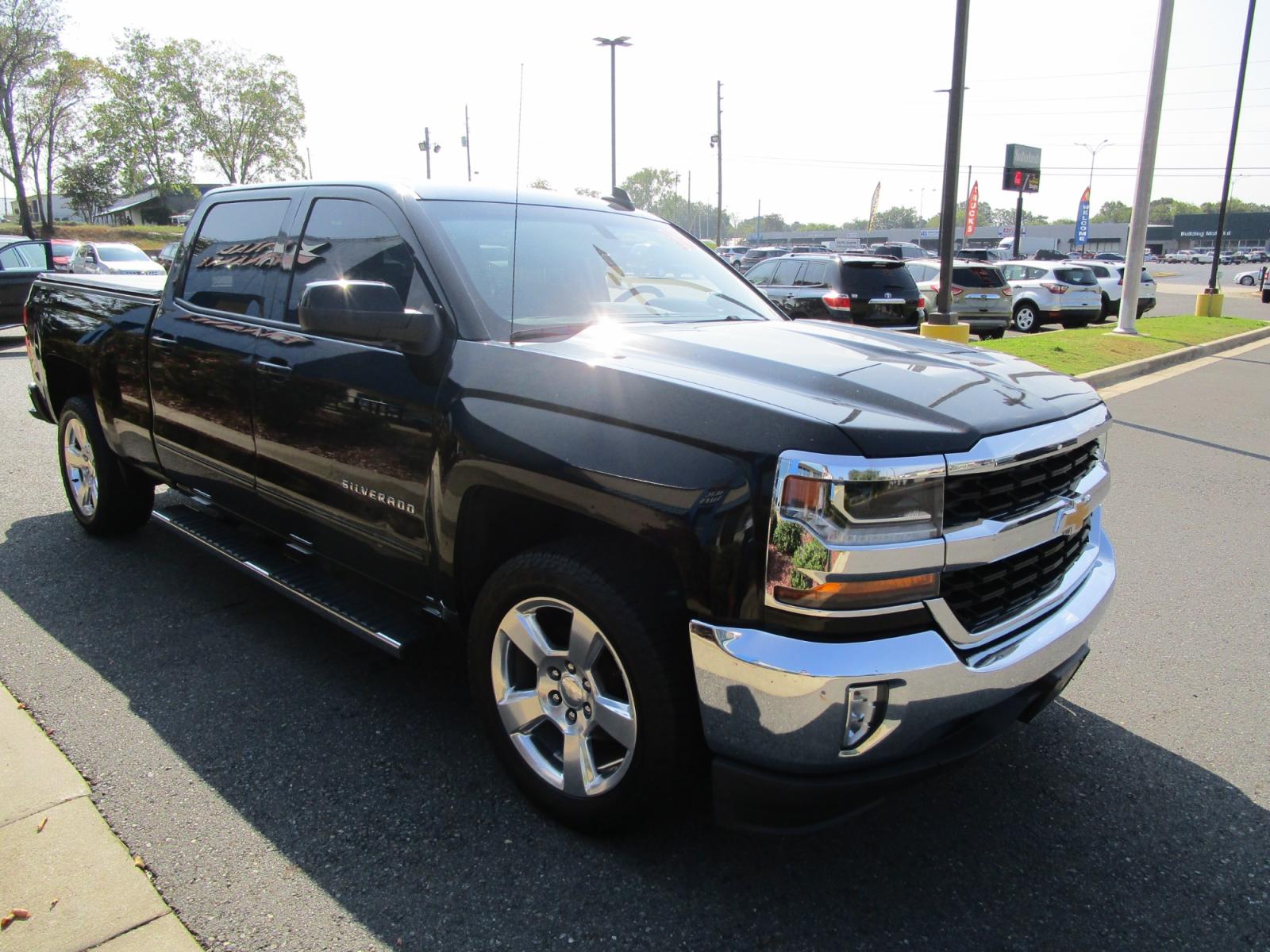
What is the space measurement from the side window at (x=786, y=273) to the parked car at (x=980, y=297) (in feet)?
21.4

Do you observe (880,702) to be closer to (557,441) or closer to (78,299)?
(557,441)

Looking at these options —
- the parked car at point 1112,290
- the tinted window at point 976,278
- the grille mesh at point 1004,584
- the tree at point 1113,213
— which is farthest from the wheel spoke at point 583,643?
the tree at point 1113,213

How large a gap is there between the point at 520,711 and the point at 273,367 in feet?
5.56

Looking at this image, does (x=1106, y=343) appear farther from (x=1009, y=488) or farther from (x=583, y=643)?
(x=583, y=643)

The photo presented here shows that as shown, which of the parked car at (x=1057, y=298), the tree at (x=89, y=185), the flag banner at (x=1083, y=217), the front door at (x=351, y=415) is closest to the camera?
the front door at (x=351, y=415)

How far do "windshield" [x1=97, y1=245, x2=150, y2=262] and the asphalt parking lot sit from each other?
60.3 ft

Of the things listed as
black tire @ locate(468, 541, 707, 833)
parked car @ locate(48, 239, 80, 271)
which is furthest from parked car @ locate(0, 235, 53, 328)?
black tire @ locate(468, 541, 707, 833)

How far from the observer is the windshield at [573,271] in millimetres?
3002

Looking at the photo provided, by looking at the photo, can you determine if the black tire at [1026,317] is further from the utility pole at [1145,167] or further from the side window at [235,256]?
the side window at [235,256]

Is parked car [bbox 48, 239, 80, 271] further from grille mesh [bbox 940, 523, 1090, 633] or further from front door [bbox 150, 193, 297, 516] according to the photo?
grille mesh [bbox 940, 523, 1090, 633]

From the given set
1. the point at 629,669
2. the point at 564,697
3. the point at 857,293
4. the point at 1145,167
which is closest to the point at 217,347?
the point at 564,697

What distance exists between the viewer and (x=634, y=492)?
2.25 m

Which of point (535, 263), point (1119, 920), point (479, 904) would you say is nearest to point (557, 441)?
point (535, 263)

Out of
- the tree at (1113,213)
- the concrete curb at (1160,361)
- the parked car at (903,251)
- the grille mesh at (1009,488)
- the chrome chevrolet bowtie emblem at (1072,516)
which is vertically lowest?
the concrete curb at (1160,361)
